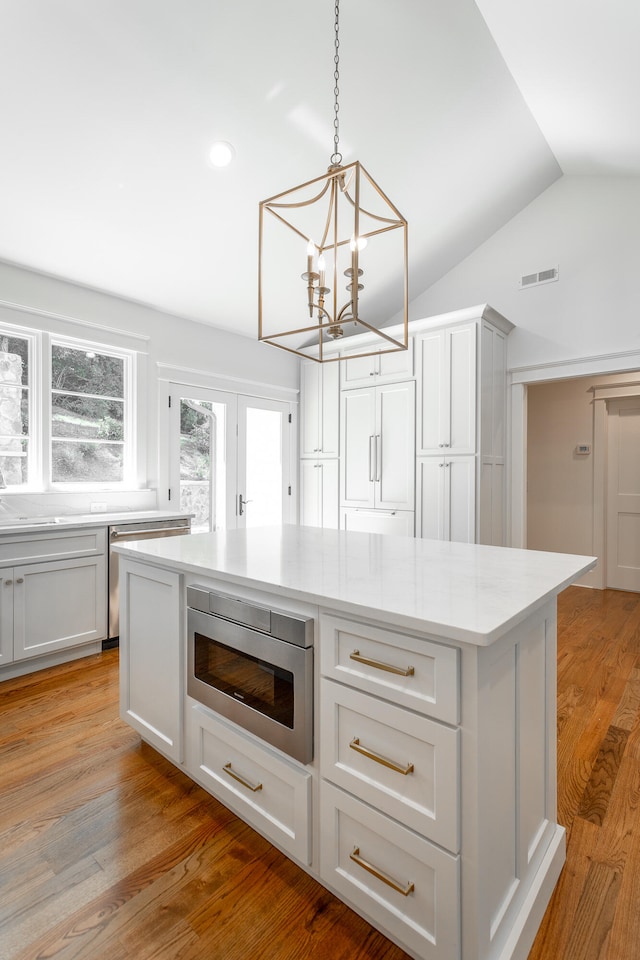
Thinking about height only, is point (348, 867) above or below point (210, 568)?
below

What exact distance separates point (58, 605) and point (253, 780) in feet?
6.66

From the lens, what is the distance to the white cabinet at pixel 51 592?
2.76 meters

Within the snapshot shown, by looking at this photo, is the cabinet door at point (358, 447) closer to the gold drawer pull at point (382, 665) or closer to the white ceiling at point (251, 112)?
the white ceiling at point (251, 112)

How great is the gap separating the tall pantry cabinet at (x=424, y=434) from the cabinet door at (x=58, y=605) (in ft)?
7.79

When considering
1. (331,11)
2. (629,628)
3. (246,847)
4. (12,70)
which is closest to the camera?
(246,847)

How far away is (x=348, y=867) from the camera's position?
125cm

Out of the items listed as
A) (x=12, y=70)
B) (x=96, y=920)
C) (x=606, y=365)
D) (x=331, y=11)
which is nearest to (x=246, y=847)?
(x=96, y=920)

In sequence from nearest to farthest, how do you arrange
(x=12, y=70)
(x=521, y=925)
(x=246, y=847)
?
(x=521, y=925), (x=246, y=847), (x=12, y=70)

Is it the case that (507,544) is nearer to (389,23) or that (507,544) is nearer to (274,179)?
(274,179)

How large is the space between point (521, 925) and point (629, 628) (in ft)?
10.6

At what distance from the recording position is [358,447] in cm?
456

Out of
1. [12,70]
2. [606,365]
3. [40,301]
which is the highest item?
[12,70]

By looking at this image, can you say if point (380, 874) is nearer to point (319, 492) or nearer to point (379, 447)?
point (379, 447)

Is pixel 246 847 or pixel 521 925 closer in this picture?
pixel 521 925
